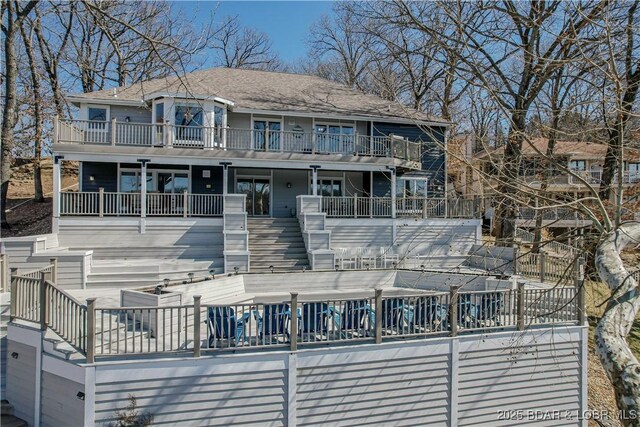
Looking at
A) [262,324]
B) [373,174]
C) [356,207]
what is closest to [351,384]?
[262,324]

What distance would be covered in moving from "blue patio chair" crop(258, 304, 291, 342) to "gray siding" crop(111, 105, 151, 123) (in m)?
13.7

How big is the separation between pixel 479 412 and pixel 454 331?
1.66m

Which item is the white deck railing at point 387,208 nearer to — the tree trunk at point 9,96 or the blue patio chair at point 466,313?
the blue patio chair at point 466,313

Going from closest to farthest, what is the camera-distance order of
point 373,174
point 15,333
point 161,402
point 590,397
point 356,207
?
point 161,402 < point 15,333 < point 590,397 < point 356,207 < point 373,174

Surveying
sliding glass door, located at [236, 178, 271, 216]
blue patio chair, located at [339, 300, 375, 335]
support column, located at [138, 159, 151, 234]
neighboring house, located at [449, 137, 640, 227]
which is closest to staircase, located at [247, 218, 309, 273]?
sliding glass door, located at [236, 178, 271, 216]

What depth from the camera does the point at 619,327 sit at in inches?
192

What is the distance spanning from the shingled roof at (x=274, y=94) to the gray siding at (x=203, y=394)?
12660mm

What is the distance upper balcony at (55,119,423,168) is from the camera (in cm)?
1530

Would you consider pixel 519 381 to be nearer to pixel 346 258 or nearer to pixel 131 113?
pixel 346 258

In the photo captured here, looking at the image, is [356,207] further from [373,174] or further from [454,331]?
[454,331]

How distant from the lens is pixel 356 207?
16.8 metres

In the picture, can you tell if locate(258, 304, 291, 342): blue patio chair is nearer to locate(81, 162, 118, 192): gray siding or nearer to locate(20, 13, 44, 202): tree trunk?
locate(81, 162, 118, 192): gray siding

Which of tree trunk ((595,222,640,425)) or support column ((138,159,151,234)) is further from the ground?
support column ((138,159,151,234))

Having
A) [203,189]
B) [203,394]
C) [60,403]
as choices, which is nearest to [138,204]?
[203,189]
